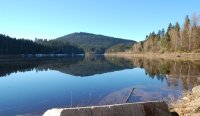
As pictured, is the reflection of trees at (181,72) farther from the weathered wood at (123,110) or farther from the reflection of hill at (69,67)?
the weathered wood at (123,110)

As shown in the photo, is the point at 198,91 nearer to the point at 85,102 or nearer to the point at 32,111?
the point at 85,102

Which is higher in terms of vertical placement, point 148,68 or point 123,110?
point 123,110

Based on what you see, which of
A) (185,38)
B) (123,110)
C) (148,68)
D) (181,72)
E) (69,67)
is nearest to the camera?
(123,110)

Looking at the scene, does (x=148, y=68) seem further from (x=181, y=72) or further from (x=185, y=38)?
(x=185, y=38)

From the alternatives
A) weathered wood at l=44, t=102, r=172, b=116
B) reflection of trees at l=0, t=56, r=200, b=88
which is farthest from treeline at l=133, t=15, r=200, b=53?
weathered wood at l=44, t=102, r=172, b=116

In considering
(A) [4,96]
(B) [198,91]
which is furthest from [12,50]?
(B) [198,91]

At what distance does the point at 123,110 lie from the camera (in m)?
8.98

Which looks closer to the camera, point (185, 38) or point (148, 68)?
point (148, 68)

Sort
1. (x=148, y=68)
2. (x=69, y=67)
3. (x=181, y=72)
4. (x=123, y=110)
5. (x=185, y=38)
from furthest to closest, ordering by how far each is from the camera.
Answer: (x=185, y=38) < (x=69, y=67) < (x=148, y=68) < (x=181, y=72) < (x=123, y=110)

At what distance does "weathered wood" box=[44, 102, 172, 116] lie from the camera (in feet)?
28.2

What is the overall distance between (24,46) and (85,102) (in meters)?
182

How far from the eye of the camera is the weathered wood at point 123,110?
8.59 m

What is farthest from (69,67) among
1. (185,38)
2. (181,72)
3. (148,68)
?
(185,38)

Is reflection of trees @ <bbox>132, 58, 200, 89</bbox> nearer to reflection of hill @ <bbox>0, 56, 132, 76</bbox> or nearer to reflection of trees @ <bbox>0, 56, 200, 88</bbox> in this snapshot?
reflection of trees @ <bbox>0, 56, 200, 88</bbox>
